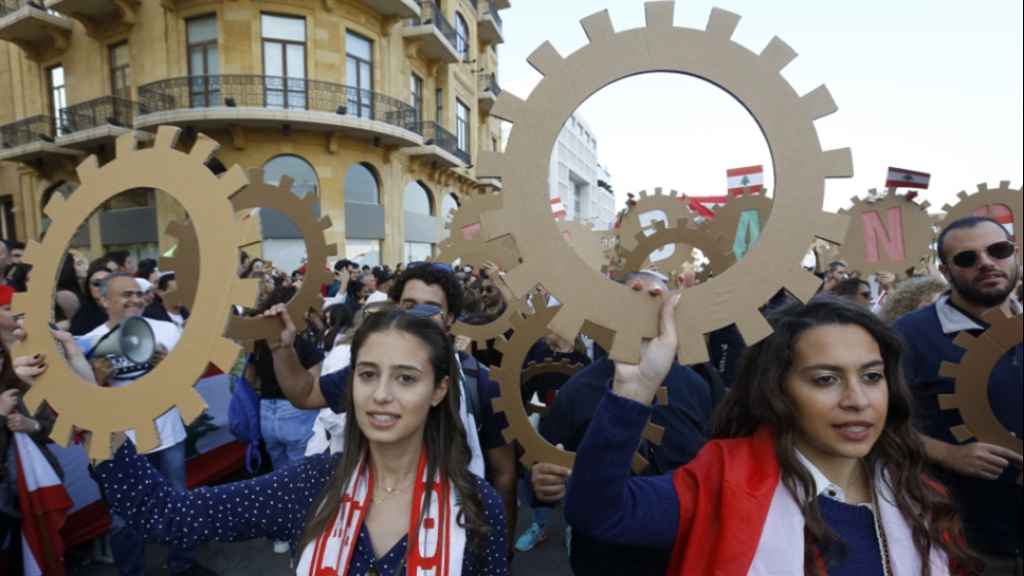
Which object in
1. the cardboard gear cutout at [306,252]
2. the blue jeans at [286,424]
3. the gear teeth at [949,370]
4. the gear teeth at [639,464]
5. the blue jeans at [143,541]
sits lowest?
the blue jeans at [143,541]

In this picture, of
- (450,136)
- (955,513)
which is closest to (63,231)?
(955,513)

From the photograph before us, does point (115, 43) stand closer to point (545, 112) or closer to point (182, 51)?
point (182, 51)

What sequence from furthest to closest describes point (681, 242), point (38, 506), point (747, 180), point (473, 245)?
point (747, 180) < point (473, 245) < point (681, 242) < point (38, 506)

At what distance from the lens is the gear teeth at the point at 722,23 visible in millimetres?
1245

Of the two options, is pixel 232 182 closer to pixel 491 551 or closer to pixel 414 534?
pixel 414 534

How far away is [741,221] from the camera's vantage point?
12.9ft

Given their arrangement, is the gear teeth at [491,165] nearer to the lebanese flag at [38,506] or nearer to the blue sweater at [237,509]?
the blue sweater at [237,509]

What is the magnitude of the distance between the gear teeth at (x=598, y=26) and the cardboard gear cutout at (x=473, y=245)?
266 centimetres

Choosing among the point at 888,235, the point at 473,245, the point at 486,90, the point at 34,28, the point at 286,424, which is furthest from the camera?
the point at 486,90

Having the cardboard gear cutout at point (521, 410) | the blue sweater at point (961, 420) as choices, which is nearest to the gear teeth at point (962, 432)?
the blue sweater at point (961, 420)

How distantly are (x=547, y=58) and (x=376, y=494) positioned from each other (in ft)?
3.95

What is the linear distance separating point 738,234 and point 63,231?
3702mm

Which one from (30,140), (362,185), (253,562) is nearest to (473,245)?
(253,562)

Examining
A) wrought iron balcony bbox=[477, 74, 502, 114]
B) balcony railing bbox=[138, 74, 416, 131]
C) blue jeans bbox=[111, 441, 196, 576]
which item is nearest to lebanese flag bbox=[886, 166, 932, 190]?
blue jeans bbox=[111, 441, 196, 576]
